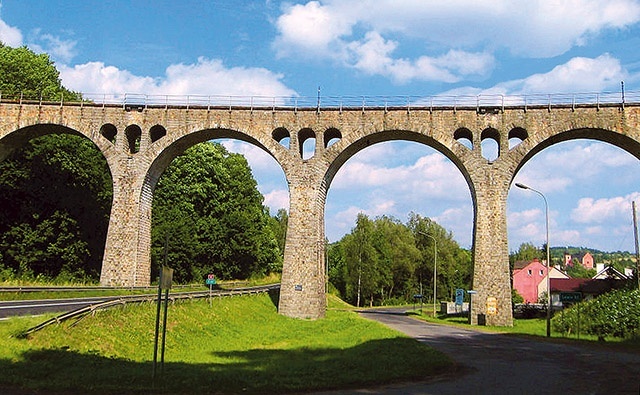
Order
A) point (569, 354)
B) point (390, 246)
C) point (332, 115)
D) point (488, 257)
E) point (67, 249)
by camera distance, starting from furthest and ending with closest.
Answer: point (390, 246), point (67, 249), point (332, 115), point (488, 257), point (569, 354)

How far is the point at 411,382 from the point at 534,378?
3.33 m

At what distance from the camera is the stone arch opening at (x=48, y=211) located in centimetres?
3916

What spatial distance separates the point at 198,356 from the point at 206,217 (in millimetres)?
41469

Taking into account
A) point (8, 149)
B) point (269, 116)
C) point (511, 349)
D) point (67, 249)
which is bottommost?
point (511, 349)

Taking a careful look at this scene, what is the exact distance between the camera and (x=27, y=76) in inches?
1746

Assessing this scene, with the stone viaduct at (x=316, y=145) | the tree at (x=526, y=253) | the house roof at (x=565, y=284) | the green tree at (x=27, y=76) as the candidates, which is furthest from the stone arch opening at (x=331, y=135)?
the tree at (x=526, y=253)

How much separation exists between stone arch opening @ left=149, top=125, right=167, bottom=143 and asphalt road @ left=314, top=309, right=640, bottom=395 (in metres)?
21.9

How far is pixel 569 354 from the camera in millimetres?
19688

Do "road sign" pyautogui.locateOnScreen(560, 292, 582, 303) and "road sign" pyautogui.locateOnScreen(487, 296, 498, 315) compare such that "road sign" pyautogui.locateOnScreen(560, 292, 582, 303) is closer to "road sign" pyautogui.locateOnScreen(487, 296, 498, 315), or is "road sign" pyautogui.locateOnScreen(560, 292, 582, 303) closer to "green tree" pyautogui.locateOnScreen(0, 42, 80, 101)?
"road sign" pyautogui.locateOnScreen(487, 296, 498, 315)

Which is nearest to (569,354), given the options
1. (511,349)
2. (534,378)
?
(511,349)

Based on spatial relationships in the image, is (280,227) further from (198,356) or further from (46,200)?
(198,356)

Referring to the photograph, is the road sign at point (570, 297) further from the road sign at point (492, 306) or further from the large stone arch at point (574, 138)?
the large stone arch at point (574, 138)

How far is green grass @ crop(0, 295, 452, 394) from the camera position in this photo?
12.5 meters

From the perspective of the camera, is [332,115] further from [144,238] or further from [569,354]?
[569,354]
